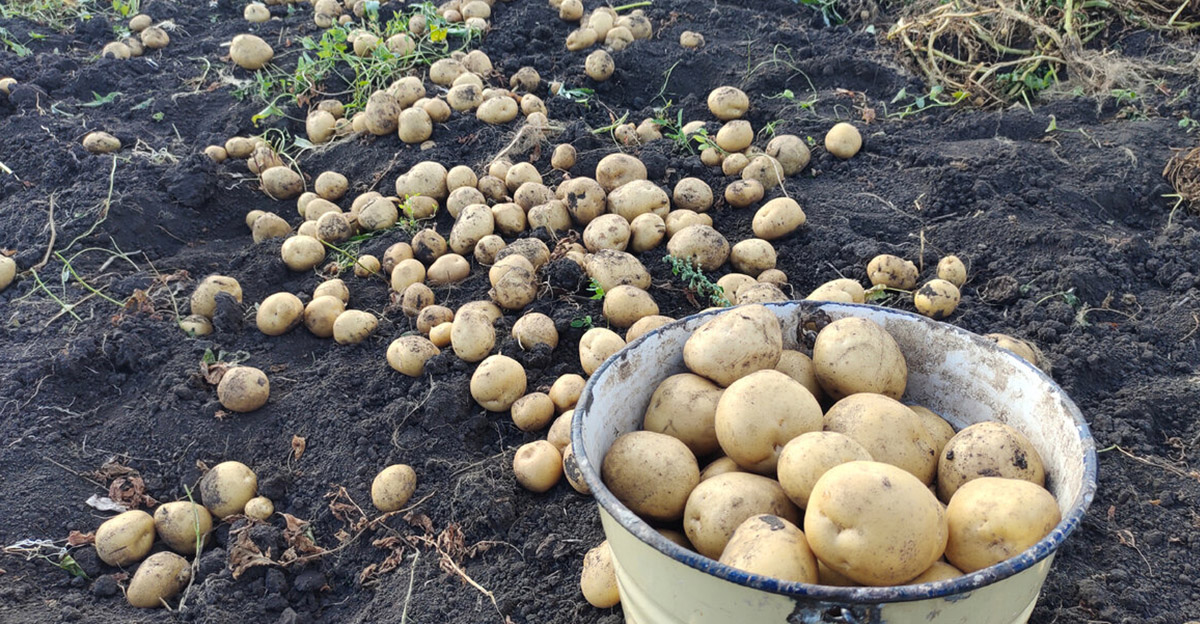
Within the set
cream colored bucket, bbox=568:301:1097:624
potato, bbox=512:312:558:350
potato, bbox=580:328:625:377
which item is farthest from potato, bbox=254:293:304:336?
cream colored bucket, bbox=568:301:1097:624

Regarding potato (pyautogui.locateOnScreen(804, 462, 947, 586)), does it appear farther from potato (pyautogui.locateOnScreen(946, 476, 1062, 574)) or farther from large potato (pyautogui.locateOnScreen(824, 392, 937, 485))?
large potato (pyautogui.locateOnScreen(824, 392, 937, 485))

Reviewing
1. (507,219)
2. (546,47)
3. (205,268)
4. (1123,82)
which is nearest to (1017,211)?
(1123,82)

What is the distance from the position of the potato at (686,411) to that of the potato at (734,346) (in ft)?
0.16

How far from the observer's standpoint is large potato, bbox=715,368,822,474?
179 centimetres

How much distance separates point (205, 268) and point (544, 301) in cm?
171

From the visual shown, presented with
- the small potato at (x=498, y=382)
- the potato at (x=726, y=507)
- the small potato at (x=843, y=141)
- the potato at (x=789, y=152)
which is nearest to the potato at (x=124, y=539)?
the small potato at (x=498, y=382)

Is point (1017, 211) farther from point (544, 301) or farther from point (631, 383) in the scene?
point (631, 383)

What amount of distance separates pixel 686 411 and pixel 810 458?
0.40 meters

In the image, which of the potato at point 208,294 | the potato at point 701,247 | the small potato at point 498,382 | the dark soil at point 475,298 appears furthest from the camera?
the potato at point 208,294

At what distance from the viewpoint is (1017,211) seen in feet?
11.3

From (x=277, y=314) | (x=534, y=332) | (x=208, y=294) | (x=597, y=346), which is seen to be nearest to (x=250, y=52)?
(x=208, y=294)

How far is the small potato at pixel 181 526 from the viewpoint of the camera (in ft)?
8.43

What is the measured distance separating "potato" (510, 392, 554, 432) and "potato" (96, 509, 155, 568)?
1224mm

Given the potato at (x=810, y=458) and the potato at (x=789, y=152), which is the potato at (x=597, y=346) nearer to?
the potato at (x=810, y=458)
